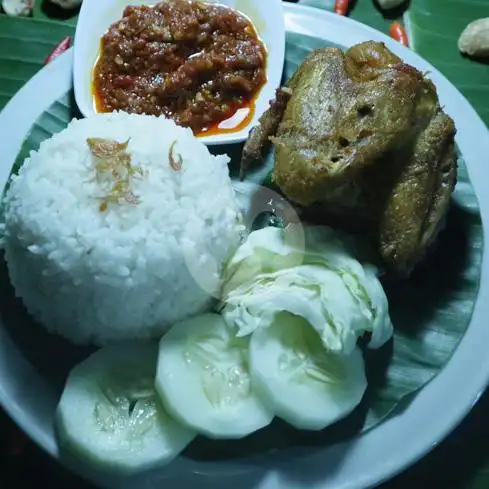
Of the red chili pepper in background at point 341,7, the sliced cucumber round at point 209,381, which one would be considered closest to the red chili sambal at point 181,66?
the red chili pepper in background at point 341,7

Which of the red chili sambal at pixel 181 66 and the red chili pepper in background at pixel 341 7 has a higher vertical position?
the red chili pepper in background at pixel 341 7

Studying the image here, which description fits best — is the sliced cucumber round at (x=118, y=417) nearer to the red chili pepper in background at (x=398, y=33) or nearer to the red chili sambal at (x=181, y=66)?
the red chili sambal at (x=181, y=66)

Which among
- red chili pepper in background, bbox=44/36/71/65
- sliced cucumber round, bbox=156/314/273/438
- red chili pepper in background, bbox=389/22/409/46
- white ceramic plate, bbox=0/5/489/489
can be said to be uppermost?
red chili pepper in background, bbox=389/22/409/46

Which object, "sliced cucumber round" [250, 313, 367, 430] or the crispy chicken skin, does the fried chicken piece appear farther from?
"sliced cucumber round" [250, 313, 367, 430]

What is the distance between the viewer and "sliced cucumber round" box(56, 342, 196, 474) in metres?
2.54

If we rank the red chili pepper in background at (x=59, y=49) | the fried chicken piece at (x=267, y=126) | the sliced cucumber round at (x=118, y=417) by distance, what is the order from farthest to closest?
the red chili pepper in background at (x=59, y=49) < the fried chicken piece at (x=267, y=126) < the sliced cucumber round at (x=118, y=417)

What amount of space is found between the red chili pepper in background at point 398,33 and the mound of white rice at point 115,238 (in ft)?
5.46

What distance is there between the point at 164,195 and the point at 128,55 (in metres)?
1.09

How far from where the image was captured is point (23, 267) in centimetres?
304

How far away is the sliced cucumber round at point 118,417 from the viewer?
2.54m

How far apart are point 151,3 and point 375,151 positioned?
1.94m

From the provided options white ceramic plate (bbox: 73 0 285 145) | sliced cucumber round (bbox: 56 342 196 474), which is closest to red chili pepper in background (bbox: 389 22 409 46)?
white ceramic plate (bbox: 73 0 285 145)

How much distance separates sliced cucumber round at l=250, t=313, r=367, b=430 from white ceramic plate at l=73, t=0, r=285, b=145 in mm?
1204

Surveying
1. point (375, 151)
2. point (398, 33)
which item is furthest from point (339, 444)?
point (398, 33)
